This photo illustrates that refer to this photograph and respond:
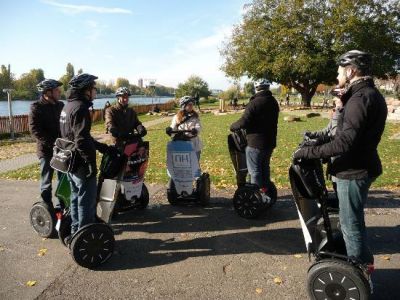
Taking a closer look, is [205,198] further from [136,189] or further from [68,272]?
[68,272]

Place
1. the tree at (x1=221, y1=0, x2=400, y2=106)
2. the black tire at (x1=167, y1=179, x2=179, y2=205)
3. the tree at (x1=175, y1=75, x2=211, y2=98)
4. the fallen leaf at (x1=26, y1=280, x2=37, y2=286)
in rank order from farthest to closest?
the tree at (x1=175, y1=75, x2=211, y2=98) → the tree at (x1=221, y1=0, x2=400, y2=106) → the black tire at (x1=167, y1=179, x2=179, y2=205) → the fallen leaf at (x1=26, y1=280, x2=37, y2=286)

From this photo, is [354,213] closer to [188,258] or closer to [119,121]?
[188,258]

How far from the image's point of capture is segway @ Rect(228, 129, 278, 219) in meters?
5.82

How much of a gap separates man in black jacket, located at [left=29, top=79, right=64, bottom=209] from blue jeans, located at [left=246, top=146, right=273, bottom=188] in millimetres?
2880

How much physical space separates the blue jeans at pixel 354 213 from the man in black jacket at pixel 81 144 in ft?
8.82

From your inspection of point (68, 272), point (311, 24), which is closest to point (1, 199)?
point (68, 272)

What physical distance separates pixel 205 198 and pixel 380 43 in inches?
1442

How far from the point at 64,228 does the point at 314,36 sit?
1500 inches

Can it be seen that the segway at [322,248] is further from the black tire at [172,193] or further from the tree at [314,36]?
the tree at [314,36]

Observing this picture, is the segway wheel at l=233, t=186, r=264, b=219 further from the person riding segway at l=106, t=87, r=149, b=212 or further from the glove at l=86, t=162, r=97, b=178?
the glove at l=86, t=162, r=97, b=178

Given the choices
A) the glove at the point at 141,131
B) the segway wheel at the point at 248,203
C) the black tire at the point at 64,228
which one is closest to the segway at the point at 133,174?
the glove at the point at 141,131

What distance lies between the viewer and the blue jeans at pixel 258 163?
18.8 feet

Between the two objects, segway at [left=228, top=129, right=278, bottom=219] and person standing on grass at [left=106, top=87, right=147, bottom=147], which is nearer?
segway at [left=228, top=129, right=278, bottom=219]

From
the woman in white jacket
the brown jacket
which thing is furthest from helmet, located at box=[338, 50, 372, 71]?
the brown jacket
